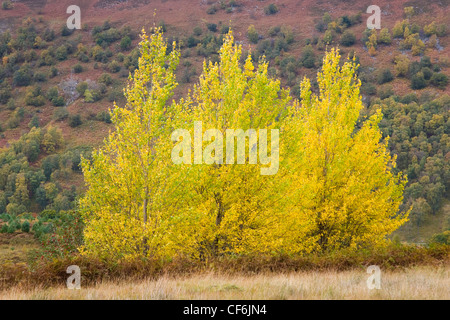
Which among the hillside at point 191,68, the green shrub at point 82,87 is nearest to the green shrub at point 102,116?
the hillside at point 191,68

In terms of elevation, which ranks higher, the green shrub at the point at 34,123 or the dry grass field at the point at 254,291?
the green shrub at the point at 34,123

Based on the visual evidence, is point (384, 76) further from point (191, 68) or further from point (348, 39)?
point (191, 68)

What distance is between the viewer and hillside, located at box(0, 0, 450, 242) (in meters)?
84.9

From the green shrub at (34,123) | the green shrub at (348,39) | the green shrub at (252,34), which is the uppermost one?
the green shrub at (252,34)

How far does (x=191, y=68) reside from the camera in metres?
122

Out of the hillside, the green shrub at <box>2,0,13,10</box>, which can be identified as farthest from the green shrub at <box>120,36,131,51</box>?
the green shrub at <box>2,0,13,10</box>

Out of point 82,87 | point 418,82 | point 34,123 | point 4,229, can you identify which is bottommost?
point 4,229

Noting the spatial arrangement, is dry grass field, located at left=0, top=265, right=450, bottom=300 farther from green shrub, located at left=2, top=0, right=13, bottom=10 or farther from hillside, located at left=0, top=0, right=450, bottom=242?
green shrub, located at left=2, top=0, right=13, bottom=10

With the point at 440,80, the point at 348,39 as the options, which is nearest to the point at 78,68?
the point at 348,39

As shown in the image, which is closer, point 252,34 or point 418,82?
point 418,82

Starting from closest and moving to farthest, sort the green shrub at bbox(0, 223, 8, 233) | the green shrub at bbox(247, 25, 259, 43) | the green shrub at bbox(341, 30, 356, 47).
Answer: the green shrub at bbox(0, 223, 8, 233) < the green shrub at bbox(341, 30, 356, 47) < the green shrub at bbox(247, 25, 259, 43)

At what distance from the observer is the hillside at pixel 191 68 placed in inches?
3344

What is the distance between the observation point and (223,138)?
487 inches

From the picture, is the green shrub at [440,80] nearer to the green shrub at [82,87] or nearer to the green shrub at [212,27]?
the green shrub at [212,27]
